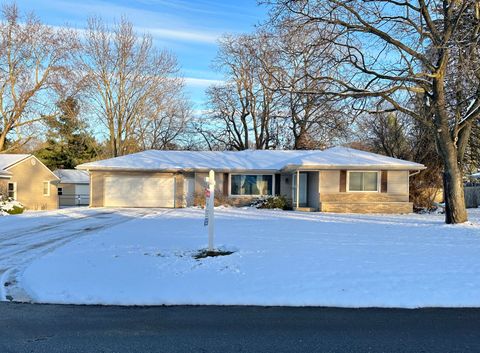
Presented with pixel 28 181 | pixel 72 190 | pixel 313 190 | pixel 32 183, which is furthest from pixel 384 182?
pixel 72 190

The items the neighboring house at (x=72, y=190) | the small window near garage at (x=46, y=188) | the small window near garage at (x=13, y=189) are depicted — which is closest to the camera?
the small window near garage at (x=13, y=189)

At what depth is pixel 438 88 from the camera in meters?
15.2

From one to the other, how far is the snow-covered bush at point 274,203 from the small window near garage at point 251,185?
1383 mm

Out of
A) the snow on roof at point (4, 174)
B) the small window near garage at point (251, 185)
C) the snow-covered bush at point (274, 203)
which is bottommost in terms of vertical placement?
the snow-covered bush at point (274, 203)

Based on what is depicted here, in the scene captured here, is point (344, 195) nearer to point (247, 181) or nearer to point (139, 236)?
point (247, 181)

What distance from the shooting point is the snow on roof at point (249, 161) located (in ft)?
76.6

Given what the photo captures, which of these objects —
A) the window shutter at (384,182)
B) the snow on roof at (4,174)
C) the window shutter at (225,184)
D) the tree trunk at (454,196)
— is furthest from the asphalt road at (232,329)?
the snow on roof at (4,174)

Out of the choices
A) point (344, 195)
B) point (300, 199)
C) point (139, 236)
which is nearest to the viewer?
point (139, 236)

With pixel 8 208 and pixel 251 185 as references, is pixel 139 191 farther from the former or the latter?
pixel 8 208

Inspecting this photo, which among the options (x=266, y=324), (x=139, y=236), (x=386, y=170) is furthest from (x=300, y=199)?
(x=266, y=324)

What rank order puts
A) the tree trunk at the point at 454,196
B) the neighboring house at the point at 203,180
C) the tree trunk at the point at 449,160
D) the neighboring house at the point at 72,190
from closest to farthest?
the tree trunk at the point at 449,160 → the tree trunk at the point at 454,196 → the neighboring house at the point at 203,180 → the neighboring house at the point at 72,190

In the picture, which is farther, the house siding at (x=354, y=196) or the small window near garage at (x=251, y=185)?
the small window near garage at (x=251, y=185)

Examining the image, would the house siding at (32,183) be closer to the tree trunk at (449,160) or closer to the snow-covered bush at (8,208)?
the snow-covered bush at (8,208)

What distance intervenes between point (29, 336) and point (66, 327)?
0.42m
